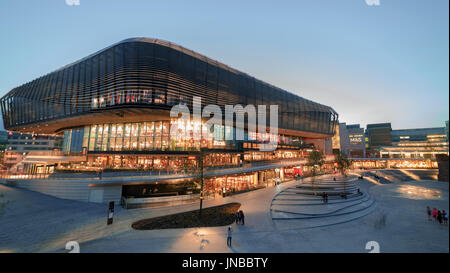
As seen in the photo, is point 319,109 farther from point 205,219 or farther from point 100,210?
point 100,210

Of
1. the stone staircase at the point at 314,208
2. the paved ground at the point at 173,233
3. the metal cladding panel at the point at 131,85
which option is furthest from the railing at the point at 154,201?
the metal cladding panel at the point at 131,85

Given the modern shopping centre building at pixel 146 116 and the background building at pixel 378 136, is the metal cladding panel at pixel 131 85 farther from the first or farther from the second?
the background building at pixel 378 136

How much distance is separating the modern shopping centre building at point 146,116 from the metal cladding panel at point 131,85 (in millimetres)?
195

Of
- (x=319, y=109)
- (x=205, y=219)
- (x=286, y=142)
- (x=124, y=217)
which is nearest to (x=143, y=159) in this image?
(x=124, y=217)

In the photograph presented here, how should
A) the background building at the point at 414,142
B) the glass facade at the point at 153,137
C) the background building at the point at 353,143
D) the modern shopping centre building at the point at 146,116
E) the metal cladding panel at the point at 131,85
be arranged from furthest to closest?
the background building at the point at 414,142
the background building at the point at 353,143
the glass facade at the point at 153,137
the metal cladding panel at the point at 131,85
the modern shopping centre building at the point at 146,116

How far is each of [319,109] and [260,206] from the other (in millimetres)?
63032

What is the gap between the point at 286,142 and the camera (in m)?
67.4

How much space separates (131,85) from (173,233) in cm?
2970

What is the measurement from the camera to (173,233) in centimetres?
1315

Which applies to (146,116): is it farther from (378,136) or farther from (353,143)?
(378,136)

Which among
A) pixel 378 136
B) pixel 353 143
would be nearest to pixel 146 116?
pixel 353 143

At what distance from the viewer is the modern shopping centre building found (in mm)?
30172

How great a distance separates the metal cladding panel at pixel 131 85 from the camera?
33.8 m
